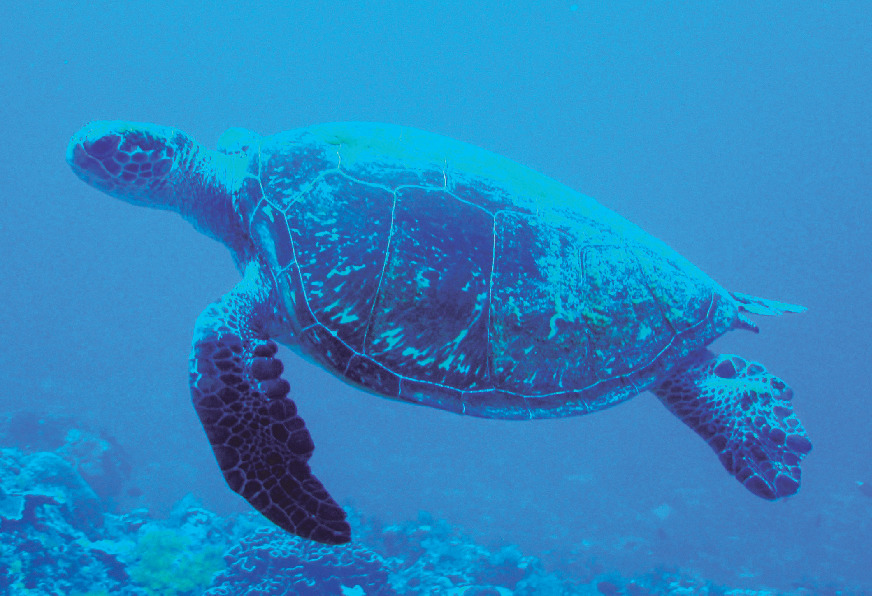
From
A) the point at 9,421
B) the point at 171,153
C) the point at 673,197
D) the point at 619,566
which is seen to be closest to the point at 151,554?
the point at 171,153

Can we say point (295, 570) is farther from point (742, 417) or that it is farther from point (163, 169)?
point (742, 417)

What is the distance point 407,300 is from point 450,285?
0.74ft

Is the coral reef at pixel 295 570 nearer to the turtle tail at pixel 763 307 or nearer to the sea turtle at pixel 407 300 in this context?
the sea turtle at pixel 407 300

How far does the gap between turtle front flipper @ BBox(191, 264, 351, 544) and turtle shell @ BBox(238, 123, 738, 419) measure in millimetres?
269

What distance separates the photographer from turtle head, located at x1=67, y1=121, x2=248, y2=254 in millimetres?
2768

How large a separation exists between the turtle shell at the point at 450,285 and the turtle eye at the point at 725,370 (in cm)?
65

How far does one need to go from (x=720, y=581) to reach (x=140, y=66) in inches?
2704

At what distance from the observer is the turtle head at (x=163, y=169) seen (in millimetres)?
2768

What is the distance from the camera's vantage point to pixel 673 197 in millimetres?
51938

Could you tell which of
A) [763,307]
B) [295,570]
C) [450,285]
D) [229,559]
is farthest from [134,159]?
[229,559]

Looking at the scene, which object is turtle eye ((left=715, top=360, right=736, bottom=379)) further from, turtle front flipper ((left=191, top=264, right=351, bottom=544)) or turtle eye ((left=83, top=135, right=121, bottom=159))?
turtle eye ((left=83, top=135, right=121, bottom=159))

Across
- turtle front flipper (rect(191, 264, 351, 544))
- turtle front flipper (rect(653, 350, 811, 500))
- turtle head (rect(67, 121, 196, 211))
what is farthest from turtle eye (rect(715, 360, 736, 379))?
turtle head (rect(67, 121, 196, 211))

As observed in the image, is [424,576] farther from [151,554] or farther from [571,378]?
[571,378]

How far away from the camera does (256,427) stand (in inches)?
81.0
